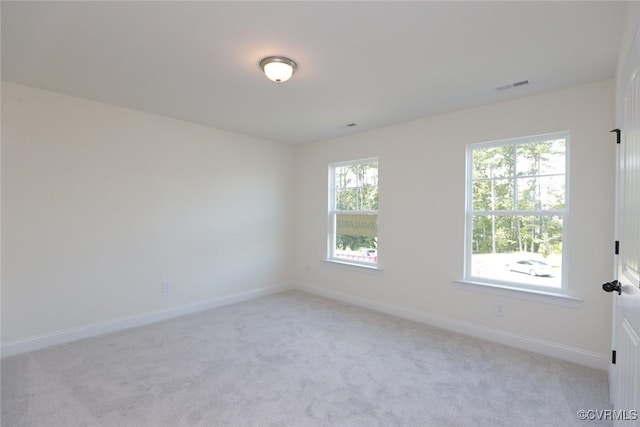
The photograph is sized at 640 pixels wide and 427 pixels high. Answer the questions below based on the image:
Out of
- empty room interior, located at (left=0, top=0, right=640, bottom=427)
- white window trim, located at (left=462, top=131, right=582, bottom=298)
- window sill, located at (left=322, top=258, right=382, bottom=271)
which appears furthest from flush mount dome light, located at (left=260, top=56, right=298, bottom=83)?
window sill, located at (left=322, top=258, right=382, bottom=271)

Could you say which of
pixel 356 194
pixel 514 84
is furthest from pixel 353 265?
pixel 514 84

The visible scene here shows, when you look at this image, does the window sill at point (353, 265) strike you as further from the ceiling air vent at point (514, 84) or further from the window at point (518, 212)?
the ceiling air vent at point (514, 84)

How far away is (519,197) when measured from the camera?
312 centimetres

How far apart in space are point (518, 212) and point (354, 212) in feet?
7.13

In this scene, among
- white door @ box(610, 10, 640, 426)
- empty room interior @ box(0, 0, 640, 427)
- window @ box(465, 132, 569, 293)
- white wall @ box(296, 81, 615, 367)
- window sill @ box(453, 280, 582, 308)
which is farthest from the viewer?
window @ box(465, 132, 569, 293)

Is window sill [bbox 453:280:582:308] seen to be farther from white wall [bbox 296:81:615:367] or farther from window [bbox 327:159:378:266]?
window [bbox 327:159:378:266]

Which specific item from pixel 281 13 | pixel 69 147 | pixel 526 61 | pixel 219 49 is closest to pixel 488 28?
pixel 526 61

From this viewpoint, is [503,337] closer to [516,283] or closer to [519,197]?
[516,283]

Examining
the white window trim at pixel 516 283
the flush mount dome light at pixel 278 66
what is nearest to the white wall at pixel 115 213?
the flush mount dome light at pixel 278 66

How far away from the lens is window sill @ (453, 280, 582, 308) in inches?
109

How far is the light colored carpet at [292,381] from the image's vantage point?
197 cm

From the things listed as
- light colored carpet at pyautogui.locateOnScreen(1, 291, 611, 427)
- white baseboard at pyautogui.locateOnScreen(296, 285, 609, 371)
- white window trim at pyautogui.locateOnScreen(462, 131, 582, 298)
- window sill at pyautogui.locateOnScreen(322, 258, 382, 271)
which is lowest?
light colored carpet at pyautogui.locateOnScreen(1, 291, 611, 427)

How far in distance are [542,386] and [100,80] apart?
4.53 meters

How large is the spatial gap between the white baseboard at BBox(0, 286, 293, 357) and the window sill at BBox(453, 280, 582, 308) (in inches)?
123
